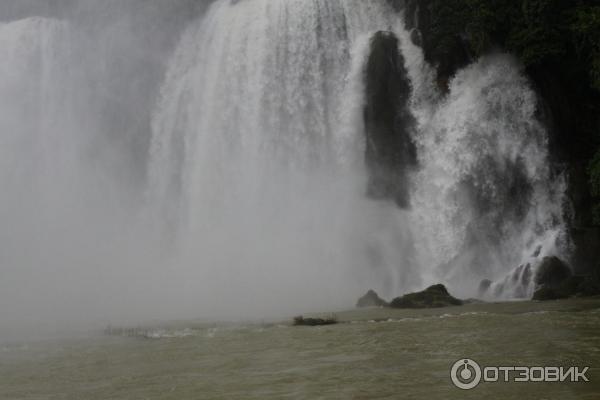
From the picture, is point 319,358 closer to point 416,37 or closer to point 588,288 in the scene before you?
point 588,288

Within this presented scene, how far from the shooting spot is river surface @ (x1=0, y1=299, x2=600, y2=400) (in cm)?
956

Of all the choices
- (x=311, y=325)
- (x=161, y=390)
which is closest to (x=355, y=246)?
(x=311, y=325)

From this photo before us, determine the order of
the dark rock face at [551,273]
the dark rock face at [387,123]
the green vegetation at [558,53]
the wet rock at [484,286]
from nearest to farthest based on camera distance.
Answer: the dark rock face at [551,273], the wet rock at [484,286], the green vegetation at [558,53], the dark rock face at [387,123]

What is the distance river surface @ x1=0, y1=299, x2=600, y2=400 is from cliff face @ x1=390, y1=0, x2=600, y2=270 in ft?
29.3

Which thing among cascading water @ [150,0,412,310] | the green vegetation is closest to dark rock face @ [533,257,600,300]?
the green vegetation

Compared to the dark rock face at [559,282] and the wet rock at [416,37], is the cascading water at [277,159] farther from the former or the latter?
the dark rock face at [559,282]

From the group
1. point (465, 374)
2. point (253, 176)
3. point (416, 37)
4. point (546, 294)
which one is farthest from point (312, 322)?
point (416, 37)

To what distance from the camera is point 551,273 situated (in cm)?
2172

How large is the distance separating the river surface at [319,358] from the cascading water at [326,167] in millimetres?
8798

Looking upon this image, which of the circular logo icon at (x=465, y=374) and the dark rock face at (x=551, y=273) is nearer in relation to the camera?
the circular logo icon at (x=465, y=374)

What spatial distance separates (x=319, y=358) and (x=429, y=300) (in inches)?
342

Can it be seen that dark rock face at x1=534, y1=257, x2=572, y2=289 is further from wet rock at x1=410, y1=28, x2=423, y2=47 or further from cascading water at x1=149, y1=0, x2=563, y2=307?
wet rock at x1=410, y1=28, x2=423, y2=47

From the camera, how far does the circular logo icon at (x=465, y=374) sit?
939cm

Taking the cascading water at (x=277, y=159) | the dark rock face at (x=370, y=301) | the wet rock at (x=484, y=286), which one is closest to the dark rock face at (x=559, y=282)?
the wet rock at (x=484, y=286)
